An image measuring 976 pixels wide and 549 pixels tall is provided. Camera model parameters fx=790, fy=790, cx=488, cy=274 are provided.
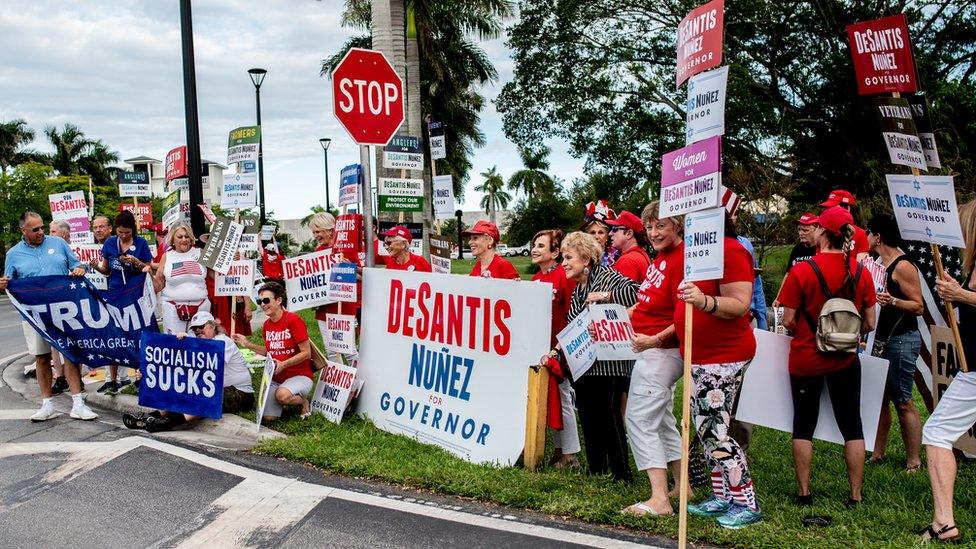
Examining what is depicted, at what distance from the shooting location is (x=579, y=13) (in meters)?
23.5

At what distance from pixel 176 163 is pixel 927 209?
1030 cm

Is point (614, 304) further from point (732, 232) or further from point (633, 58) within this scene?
point (633, 58)

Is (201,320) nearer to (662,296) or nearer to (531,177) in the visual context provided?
(662,296)

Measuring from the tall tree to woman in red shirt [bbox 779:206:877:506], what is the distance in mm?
14471

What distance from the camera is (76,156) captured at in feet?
237

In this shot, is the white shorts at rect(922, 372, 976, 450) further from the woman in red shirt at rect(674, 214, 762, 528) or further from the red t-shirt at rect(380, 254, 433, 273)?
the red t-shirt at rect(380, 254, 433, 273)

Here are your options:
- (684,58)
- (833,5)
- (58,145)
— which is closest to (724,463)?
(684,58)

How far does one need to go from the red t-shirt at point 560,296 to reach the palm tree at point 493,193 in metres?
94.0

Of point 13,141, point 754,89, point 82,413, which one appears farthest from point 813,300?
point 13,141

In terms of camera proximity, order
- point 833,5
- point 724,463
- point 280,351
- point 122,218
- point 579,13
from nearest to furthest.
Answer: point 724,463
point 280,351
point 122,218
point 833,5
point 579,13

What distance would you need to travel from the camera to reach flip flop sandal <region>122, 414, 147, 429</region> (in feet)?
23.5

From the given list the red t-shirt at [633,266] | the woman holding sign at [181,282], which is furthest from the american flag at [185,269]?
the red t-shirt at [633,266]

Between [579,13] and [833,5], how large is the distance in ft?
22.8

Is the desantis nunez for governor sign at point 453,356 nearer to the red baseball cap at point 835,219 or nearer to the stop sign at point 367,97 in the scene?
the stop sign at point 367,97
